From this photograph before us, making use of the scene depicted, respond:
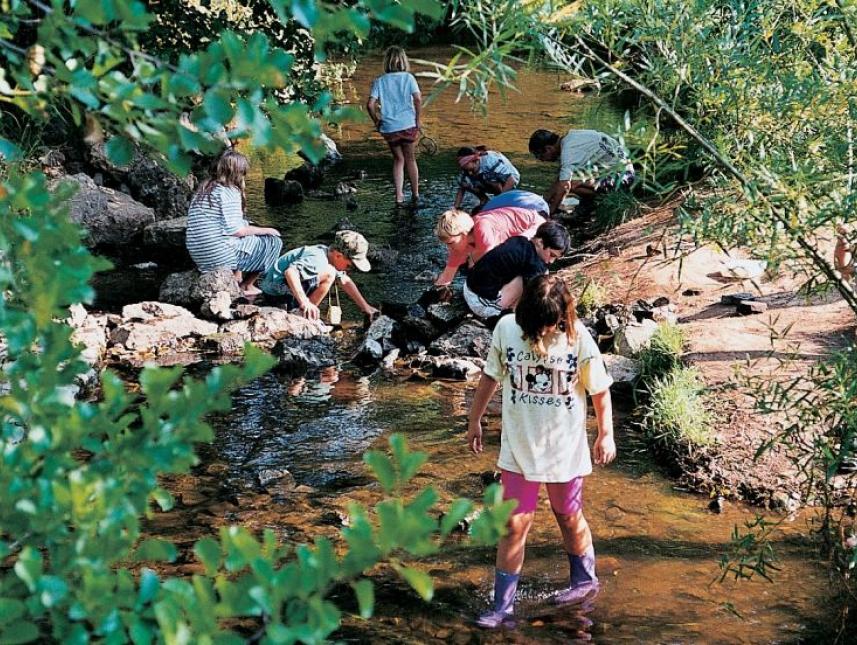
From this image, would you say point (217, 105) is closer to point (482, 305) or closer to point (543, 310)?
point (543, 310)

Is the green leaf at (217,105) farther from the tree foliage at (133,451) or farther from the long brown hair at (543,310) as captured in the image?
the long brown hair at (543,310)

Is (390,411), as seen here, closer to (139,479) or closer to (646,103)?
(646,103)

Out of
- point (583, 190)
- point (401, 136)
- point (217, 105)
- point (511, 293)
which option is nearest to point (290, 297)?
point (511, 293)

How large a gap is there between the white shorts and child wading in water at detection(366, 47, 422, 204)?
412cm

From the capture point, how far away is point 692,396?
6738mm

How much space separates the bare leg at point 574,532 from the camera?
16.1 ft

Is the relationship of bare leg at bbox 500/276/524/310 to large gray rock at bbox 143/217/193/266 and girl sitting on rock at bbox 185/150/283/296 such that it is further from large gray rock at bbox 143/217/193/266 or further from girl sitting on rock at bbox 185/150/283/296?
large gray rock at bbox 143/217/193/266

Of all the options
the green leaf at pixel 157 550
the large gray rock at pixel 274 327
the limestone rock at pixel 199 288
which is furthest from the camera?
the limestone rock at pixel 199 288

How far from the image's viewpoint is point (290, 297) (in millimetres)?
9500

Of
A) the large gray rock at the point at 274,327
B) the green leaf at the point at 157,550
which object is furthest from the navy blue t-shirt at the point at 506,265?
the green leaf at the point at 157,550

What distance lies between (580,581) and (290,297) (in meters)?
5.00

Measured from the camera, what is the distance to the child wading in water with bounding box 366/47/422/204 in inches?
484

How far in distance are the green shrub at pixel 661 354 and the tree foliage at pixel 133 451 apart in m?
5.53

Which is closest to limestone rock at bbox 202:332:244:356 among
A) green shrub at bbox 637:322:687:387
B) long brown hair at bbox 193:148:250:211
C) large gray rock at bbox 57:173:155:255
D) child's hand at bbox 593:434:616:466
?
long brown hair at bbox 193:148:250:211
